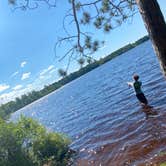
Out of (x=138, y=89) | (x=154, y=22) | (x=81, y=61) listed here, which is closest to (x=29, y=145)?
(x=138, y=89)

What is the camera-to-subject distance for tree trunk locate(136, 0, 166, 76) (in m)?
5.98

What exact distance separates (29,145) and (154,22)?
11.6 metres

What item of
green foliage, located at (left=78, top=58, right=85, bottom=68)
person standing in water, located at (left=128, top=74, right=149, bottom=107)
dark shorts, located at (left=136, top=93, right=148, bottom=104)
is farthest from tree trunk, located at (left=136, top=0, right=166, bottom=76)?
dark shorts, located at (left=136, top=93, right=148, bottom=104)

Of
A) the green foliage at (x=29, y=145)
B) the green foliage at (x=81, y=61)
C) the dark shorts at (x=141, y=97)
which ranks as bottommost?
the dark shorts at (x=141, y=97)

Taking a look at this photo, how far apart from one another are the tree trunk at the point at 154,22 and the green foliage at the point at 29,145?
32.1ft

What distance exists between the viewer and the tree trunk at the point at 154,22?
19.6ft

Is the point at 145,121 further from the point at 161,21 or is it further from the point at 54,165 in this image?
the point at 161,21

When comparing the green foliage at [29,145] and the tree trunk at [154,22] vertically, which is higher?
the tree trunk at [154,22]

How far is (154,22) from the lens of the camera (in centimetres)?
599

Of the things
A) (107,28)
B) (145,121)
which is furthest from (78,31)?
(145,121)

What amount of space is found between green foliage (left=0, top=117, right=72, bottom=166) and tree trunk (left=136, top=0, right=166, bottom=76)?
32.1 feet

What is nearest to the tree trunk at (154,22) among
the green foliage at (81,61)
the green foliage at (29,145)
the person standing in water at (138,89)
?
the green foliage at (81,61)

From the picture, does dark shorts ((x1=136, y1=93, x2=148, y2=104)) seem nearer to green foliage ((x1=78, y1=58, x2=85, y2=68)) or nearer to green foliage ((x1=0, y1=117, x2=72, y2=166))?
green foliage ((x1=0, y1=117, x2=72, y2=166))

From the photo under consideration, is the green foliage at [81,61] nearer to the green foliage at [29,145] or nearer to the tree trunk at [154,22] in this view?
the tree trunk at [154,22]
